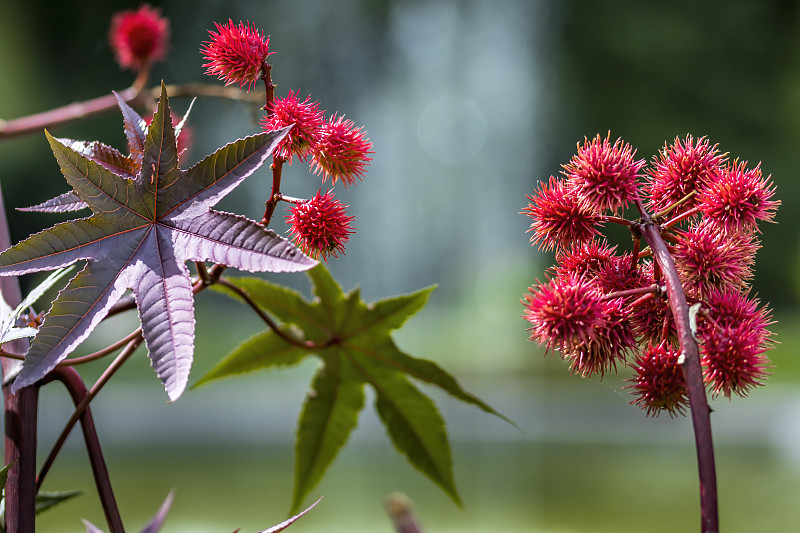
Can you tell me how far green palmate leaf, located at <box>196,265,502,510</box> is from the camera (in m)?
0.42

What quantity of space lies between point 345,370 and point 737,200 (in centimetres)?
29

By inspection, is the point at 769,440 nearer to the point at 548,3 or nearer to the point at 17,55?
Result: the point at 548,3

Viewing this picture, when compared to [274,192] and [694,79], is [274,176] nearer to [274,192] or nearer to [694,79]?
[274,192]

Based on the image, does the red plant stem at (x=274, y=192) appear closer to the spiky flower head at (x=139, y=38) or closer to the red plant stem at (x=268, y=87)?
the red plant stem at (x=268, y=87)

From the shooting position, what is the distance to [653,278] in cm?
Answer: 25

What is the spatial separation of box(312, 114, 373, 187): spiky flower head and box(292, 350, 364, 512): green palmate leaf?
201 mm

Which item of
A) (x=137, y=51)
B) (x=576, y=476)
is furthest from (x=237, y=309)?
(x=137, y=51)

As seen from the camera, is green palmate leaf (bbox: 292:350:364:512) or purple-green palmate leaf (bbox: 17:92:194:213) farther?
green palmate leaf (bbox: 292:350:364:512)

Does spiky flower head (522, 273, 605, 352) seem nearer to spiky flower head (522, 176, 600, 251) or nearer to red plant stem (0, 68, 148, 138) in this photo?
spiky flower head (522, 176, 600, 251)

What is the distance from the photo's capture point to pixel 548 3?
287 inches

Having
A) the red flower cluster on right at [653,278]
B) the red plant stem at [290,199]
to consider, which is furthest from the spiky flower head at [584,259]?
the red plant stem at [290,199]

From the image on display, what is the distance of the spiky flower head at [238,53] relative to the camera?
272 mm

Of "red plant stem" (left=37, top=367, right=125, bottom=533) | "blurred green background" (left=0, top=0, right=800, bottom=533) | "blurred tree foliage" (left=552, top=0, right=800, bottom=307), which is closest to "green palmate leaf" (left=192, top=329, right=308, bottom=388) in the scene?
"red plant stem" (left=37, top=367, right=125, bottom=533)

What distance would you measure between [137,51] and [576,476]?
131 inches
